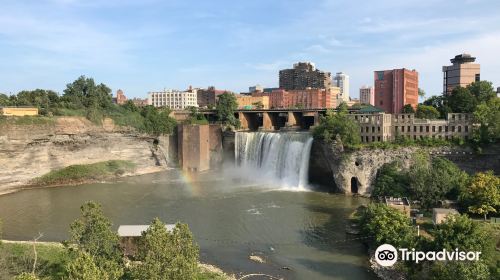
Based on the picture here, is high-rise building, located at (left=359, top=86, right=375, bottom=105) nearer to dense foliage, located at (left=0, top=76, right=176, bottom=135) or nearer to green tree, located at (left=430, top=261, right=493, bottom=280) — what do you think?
dense foliage, located at (left=0, top=76, right=176, bottom=135)

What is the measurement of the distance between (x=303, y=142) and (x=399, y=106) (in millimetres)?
24265

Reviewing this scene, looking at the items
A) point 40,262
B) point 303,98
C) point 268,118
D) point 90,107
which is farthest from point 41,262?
point 303,98

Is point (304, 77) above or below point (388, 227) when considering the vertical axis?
above

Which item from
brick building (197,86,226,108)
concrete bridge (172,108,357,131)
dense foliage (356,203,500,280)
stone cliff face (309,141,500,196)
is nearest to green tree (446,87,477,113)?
stone cliff face (309,141,500,196)

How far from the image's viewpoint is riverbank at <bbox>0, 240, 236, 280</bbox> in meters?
22.3

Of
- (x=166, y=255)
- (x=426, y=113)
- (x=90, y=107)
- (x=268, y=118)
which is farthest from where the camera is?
(x=268, y=118)

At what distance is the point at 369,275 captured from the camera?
25.1 m

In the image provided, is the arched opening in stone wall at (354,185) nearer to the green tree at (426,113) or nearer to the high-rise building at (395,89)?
the green tree at (426,113)

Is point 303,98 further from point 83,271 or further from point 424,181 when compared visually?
point 83,271

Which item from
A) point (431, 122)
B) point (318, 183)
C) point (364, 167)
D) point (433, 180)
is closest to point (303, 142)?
point (318, 183)

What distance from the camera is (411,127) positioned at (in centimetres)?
4678

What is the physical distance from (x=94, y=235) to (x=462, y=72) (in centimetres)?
8713

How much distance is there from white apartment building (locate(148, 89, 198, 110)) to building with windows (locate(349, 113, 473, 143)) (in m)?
108

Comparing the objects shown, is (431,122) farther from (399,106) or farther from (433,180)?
(399,106)
